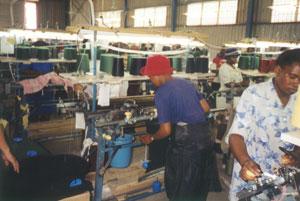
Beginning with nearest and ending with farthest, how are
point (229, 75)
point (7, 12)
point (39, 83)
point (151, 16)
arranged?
point (39, 83), point (229, 75), point (151, 16), point (7, 12)

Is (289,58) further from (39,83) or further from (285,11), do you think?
(285,11)

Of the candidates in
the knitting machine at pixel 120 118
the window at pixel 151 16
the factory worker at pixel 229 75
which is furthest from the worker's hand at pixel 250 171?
the window at pixel 151 16

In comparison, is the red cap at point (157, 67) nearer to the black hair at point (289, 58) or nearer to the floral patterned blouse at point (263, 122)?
the floral patterned blouse at point (263, 122)

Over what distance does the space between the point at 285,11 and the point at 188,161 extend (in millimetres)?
9987

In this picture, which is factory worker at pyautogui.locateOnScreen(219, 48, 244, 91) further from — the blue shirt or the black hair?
the black hair

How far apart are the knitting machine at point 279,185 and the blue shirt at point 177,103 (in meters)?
1.56

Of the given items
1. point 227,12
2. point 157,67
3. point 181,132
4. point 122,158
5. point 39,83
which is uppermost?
point 227,12

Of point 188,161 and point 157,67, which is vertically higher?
point 157,67

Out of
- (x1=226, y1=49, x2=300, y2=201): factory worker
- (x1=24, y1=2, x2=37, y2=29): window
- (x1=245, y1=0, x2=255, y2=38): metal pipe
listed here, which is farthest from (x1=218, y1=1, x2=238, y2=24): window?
(x1=226, y1=49, x2=300, y2=201): factory worker

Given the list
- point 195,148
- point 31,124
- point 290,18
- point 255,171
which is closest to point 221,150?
point 195,148

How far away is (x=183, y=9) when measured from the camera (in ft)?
48.4

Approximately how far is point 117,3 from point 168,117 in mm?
17394

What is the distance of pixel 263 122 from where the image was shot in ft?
5.82

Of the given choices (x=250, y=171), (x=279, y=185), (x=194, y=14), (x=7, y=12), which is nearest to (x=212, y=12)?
(x=194, y=14)
